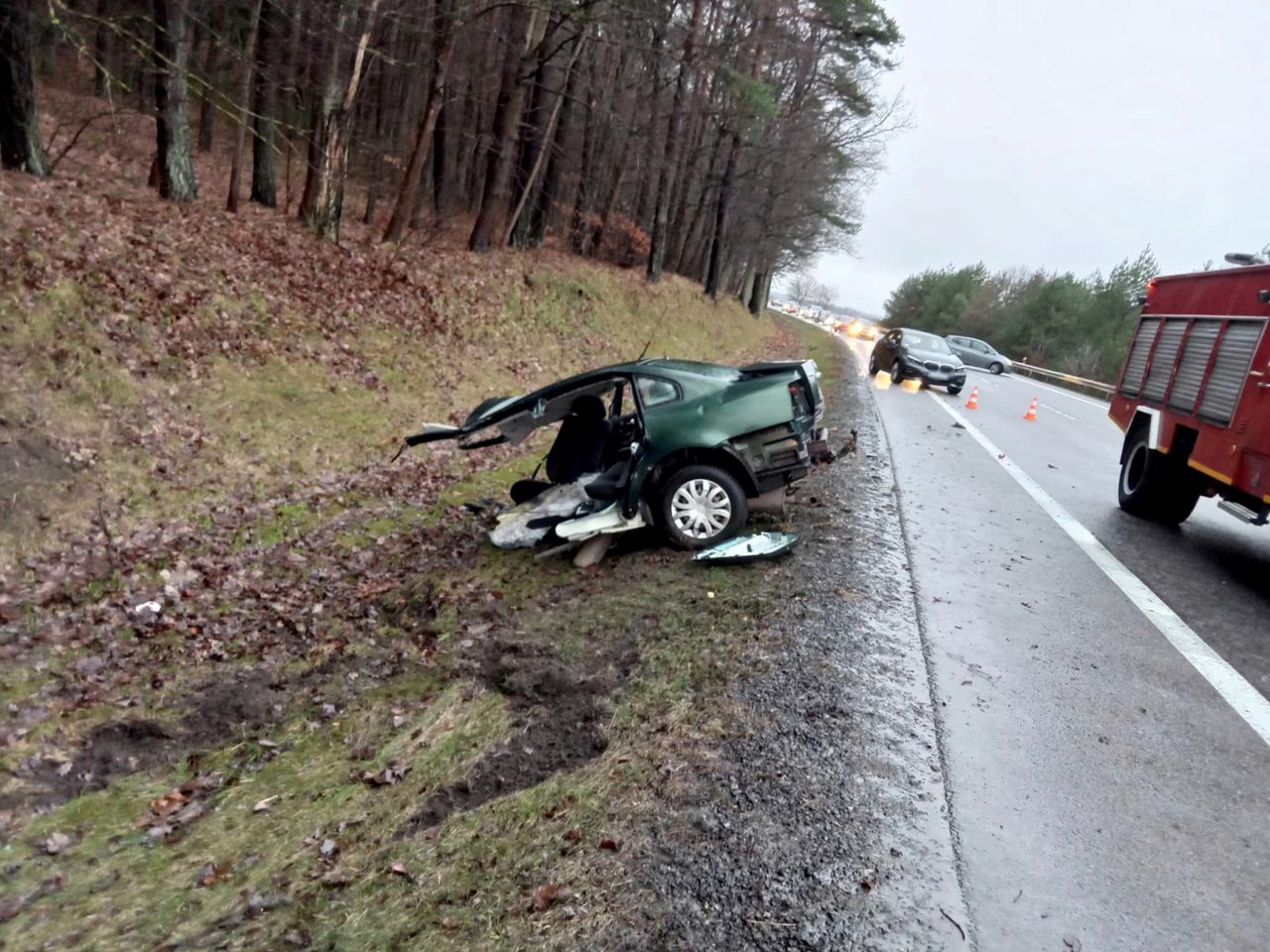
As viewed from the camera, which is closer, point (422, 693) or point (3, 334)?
point (422, 693)

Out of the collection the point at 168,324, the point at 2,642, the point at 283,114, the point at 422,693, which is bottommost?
the point at 2,642

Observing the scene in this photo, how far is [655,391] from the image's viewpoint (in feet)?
23.9

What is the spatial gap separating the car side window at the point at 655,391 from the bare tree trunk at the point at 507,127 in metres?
12.7

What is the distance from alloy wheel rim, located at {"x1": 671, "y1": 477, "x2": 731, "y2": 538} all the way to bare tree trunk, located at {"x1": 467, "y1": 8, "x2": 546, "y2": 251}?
1340cm

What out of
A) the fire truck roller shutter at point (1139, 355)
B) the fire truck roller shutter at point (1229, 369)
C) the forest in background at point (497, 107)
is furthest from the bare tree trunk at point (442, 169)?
the fire truck roller shutter at point (1229, 369)

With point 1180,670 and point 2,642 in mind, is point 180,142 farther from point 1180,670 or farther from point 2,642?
point 1180,670

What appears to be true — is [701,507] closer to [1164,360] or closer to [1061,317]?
[1164,360]

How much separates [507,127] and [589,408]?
12340 millimetres

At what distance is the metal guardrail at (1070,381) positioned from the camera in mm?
32528

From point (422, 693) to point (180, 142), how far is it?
1153 centimetres

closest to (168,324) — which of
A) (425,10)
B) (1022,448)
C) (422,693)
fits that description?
(422,693)

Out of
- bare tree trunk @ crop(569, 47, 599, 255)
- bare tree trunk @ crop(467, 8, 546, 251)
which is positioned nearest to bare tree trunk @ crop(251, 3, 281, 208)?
bare tree trunk @ crop(467, 8, 546, 251)

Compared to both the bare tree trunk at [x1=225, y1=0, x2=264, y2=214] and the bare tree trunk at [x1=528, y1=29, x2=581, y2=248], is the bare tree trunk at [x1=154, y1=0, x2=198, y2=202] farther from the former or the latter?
the bare tree trunk at [x1=528, y1=29, x2=581, y2=248]

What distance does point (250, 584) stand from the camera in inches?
288
